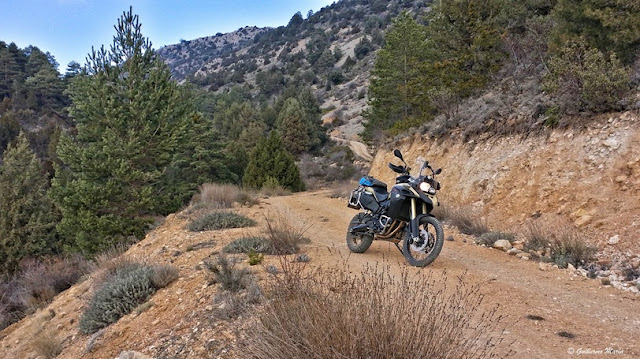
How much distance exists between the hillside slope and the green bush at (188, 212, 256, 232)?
2.27 meters

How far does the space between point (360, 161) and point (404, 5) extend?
68.4 metres

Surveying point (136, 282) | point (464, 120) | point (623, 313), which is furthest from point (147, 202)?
point (623, 313)

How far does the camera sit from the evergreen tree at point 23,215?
68.3ft

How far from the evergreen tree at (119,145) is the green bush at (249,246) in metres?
9.03

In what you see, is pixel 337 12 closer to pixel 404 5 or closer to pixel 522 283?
pixel 404 5

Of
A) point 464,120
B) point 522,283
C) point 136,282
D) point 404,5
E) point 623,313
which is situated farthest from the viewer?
point 404,5

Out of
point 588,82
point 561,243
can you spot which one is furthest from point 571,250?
point 588,82

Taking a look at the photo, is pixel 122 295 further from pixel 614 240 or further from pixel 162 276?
pixel 614 240

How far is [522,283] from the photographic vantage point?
523 centimetres

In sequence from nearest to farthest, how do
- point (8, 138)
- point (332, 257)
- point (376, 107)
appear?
point (332, 257), point (376, 107), point (8, 138)

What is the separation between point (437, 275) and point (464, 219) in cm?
443

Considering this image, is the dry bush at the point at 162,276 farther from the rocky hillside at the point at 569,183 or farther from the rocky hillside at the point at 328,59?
the rocky hillside at the point at 328,59

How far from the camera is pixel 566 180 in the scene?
25.7ft

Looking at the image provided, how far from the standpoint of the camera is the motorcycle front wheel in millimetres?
5716
